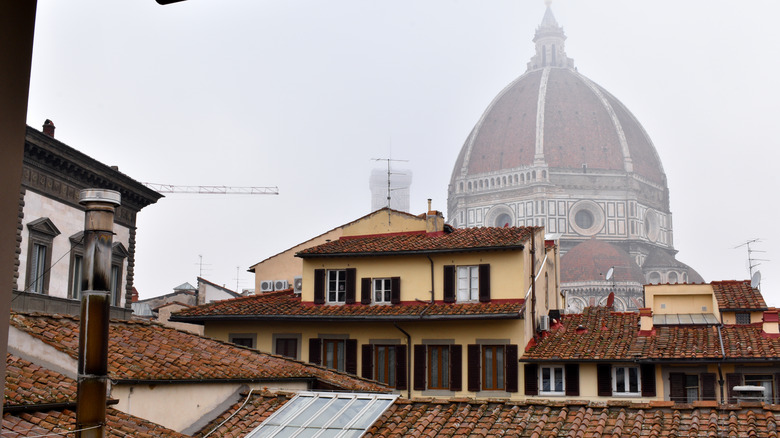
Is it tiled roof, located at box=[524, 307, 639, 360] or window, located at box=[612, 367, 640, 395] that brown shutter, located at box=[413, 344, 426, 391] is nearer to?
tiled roof, located at box=[524, 307, 639, 360]

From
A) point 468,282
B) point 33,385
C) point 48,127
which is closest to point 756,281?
point 468,282

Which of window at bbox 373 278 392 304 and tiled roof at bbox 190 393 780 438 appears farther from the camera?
window at bbox 373 278 392 304

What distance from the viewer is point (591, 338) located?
93.6ft

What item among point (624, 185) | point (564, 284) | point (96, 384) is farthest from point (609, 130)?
point (96, 384)

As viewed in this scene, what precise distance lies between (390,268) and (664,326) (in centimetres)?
915

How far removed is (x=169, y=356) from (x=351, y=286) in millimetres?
14874

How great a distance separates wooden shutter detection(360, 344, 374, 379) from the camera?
92.9ft

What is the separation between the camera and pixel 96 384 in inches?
300

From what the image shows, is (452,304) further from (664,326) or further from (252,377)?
(252,377)

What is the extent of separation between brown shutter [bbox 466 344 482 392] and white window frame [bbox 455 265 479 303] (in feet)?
5.74

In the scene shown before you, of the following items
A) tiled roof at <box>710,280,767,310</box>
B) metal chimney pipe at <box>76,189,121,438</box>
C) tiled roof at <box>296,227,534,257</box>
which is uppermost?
tiled roof at <box>296,227,534,257</box>

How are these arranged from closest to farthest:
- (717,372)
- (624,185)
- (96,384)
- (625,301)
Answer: (96,384) < (717,372) < (625,301) < (624,185)

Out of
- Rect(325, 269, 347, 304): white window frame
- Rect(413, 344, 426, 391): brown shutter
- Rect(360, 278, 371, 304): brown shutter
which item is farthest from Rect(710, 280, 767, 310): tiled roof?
Rect(325, 269, 347, 304): white window frame

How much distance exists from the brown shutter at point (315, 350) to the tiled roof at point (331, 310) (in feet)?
2.90
